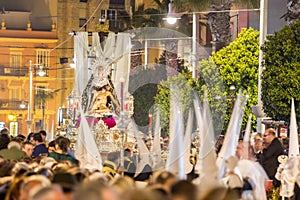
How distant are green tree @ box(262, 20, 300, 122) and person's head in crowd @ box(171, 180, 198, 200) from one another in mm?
14862

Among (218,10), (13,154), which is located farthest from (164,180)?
(218,10)

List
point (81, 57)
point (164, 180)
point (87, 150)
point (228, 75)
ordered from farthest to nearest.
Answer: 1. point (228, 75)
2. point (81, 57)
3. point (87, 150)
4. point (164, 180)

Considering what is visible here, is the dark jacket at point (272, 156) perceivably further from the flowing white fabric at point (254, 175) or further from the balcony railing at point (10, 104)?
the balcony railing at point (10, 104)

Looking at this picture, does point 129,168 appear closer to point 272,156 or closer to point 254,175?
point 272,156

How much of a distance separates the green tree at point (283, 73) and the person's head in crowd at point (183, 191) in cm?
1486

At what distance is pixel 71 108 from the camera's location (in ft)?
110

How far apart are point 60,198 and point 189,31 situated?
4557cm

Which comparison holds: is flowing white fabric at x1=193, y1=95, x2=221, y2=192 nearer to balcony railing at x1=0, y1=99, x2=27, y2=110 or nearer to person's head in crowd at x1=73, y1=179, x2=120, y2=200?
person's head in crowd at x1=73, y1=179, x2=120, y2=200

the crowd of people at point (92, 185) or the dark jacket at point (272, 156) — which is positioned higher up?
the crowd of people at point (92, 185)

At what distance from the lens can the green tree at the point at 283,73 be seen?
23.3 meters

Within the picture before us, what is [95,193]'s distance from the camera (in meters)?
6.88

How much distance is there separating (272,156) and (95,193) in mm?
13206

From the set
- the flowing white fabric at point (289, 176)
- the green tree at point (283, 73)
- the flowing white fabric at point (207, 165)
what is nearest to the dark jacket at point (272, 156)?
the flowing white fabric at point (289, 176)

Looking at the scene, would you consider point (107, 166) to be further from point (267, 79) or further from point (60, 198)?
point (60, 198)
